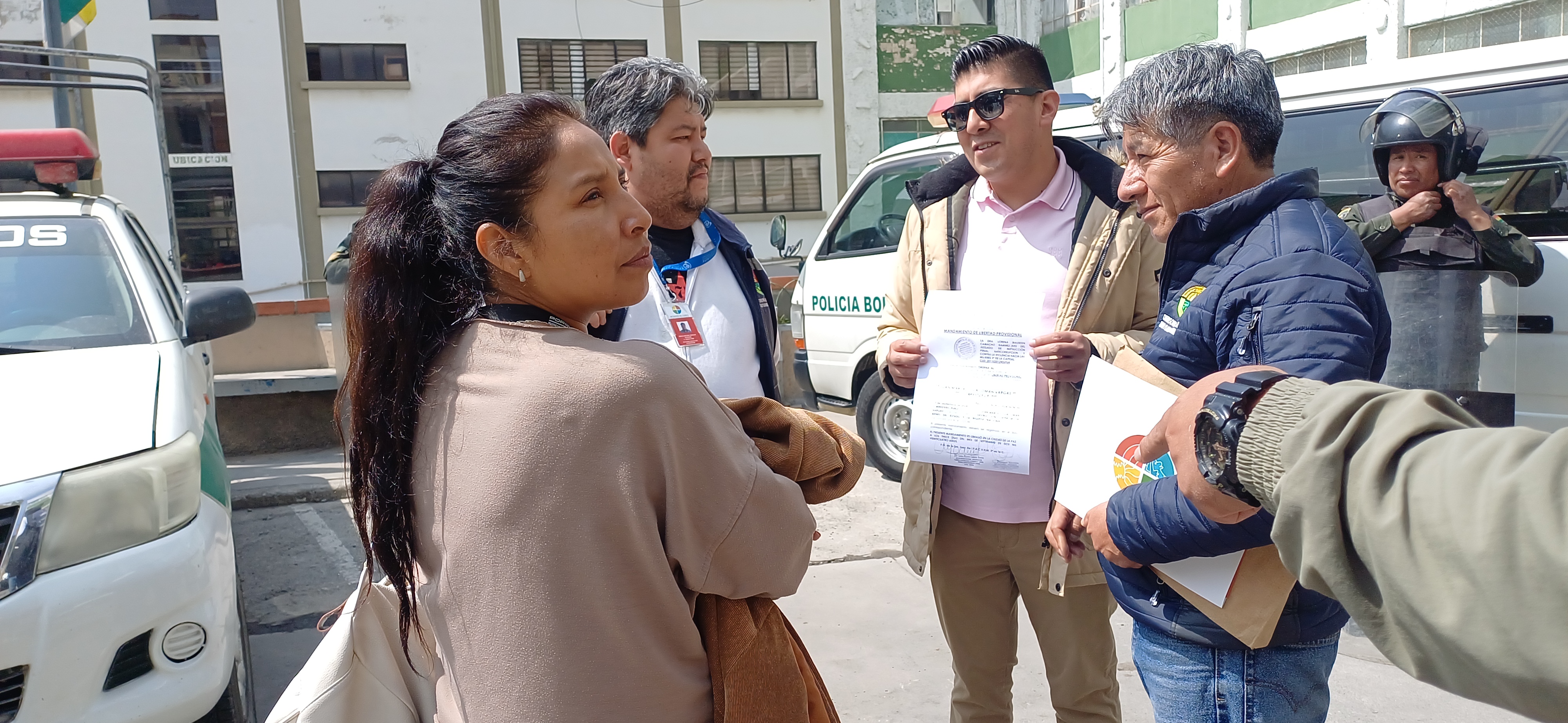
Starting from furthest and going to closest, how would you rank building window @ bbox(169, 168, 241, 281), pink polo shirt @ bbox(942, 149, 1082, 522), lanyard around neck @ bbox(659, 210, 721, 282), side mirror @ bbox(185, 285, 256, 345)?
1. building window @ bbox(169, 168, 241, 281)
2. side mirror @ bbox(185, 285, 256, 345)
3. pink polo shirt @ bbox(942, 149, 1082, 522)
4. lanyard around neck @ bbox(659, 210, 721, 282)

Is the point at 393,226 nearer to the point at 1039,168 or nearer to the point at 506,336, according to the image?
Result: the point at 506,336

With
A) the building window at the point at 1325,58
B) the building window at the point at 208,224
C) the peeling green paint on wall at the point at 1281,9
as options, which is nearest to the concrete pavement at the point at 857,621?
the building window at the point at 1325,58

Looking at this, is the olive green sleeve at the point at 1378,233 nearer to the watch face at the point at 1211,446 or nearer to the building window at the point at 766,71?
the watch face at the point at 1211,446

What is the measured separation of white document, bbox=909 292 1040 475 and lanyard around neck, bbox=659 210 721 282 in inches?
21.4

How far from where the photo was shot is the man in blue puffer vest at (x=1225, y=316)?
5.15ft

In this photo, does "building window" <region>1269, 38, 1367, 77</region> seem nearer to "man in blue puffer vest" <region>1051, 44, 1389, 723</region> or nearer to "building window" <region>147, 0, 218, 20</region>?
"man in blue puffer vest" <region>1051, 44, 1389, 723</region>

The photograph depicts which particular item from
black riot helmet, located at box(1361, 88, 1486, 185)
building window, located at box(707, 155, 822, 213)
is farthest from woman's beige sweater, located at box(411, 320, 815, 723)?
building window, located at box(707, 155, 822, 213)

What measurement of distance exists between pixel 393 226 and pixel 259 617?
3.72m

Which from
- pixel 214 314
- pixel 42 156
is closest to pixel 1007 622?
pixel 214 314

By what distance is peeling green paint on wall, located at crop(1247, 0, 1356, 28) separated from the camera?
17.0m

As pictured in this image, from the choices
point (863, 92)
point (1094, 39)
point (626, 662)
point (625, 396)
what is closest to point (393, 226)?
point (625, 396)

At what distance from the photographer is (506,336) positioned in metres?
1.29

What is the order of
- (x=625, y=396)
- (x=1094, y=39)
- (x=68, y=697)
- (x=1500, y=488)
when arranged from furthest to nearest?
1. (x=1094, y=39)
2. (x=68, y=697)
3. (x=625, y=396)
4. (x=1500, y=488)

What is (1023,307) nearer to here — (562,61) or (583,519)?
(583,519)
